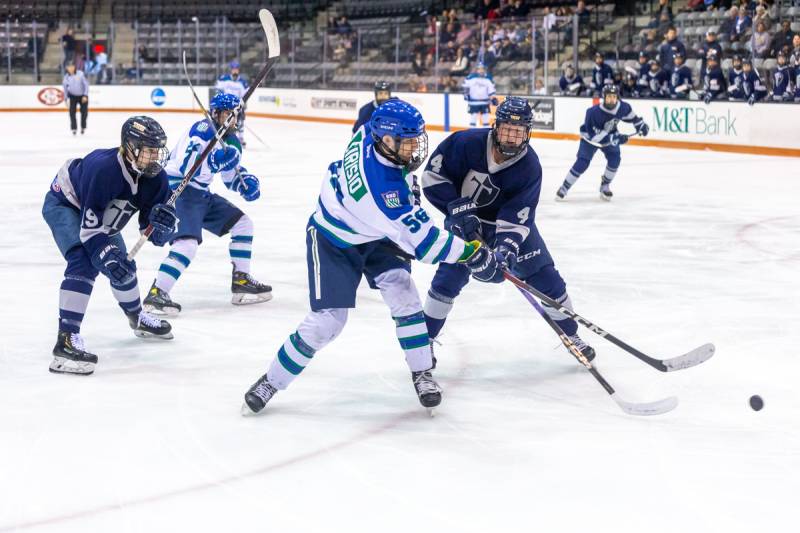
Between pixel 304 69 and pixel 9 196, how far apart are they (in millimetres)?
12883

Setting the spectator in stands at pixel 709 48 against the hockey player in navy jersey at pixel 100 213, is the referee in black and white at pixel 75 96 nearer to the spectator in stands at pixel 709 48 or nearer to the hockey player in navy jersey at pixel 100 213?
the spectator in stands at pixel 709 48

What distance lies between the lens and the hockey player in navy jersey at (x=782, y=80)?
12.7 metres

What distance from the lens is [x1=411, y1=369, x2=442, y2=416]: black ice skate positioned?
355 centimetres

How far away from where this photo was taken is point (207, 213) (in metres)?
5.29

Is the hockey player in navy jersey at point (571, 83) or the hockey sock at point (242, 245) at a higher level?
the hockey player in navy jersey at point (571, 83)

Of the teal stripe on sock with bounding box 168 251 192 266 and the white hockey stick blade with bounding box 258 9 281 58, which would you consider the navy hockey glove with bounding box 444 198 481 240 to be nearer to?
the teal stripe on sock with bounding box 168 251 192 266

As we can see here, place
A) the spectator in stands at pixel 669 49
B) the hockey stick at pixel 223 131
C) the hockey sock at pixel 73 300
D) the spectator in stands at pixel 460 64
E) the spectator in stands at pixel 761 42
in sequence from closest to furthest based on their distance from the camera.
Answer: the hockey sock at pixel 73 300, the hockey stick at pixel 223 131, the spectator in stands at pixel 761 42, the spectator in stands at pixel 669 49, the spectator in stands at pixel 460 64

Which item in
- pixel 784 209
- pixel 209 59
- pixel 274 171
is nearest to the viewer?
pixel 784 209

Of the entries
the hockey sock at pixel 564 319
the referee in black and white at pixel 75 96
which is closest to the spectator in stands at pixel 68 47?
the referee in black and white at pixel 75 96

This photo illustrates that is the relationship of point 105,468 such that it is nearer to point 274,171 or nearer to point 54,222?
point 54,222

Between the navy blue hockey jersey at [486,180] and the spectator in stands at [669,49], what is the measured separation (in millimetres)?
10996

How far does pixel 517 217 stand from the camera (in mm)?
3861

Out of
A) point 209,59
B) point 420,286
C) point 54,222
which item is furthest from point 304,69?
point 54,222

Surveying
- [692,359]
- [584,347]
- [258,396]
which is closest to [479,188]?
[584,347]
